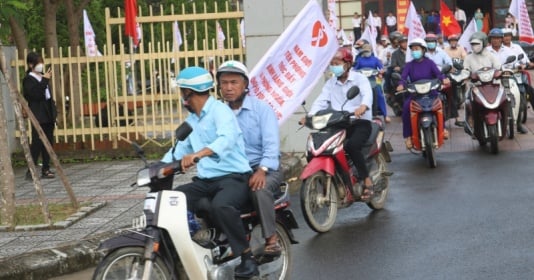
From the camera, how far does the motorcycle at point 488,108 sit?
14.2 meters

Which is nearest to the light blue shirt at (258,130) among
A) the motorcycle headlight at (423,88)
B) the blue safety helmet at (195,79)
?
the blue safety helmet at (195,79)

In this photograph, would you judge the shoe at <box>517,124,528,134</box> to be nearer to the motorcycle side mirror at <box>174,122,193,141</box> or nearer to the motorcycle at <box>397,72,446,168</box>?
the motorcycle at <box>397,72,446,168</box>

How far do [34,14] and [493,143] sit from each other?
14702 millimetres

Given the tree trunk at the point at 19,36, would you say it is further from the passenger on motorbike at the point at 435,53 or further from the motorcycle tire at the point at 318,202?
the motorcycle tire at the point at 318,202

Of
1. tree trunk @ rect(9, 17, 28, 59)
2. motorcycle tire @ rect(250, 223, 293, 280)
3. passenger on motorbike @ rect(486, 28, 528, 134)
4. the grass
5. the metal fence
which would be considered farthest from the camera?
tree trunk @ rect(9, 17, 28, 59)

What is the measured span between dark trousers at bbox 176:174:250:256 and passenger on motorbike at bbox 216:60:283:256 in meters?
0.10

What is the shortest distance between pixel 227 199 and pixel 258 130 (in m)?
0.93

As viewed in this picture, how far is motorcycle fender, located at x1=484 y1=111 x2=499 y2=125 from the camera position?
14219 millimetres

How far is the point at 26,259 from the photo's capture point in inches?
301

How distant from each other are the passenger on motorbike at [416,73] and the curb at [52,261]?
6.37 meters

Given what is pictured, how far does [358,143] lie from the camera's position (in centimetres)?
1005

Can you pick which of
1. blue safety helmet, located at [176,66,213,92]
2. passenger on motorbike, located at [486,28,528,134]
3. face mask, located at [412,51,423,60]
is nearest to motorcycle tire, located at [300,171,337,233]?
blue safety helmet, located at [176,66,213,92]

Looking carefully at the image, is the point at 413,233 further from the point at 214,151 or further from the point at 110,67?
the point at 110,67

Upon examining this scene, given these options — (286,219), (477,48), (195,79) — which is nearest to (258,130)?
(286,219)
